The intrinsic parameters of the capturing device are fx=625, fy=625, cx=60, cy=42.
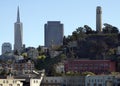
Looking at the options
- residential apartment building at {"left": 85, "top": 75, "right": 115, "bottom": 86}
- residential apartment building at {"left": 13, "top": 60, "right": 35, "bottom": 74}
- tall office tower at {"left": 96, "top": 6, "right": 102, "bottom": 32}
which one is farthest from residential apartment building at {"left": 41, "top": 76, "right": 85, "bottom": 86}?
tall office tower at {"left": 96, "top": 6, "right": 102, "bottom": 32}

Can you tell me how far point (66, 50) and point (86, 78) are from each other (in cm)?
3633

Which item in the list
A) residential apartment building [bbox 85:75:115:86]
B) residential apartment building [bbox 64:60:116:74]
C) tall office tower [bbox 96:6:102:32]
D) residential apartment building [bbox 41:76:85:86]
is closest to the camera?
residential apartment building [bbox 85:75:115:86]

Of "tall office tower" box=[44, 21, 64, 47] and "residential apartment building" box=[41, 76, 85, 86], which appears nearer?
"residential apartment building" box=[41, 76, 85, 86]

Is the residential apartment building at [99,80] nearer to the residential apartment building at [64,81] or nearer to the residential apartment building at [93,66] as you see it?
the residential apartment building at [64,81]

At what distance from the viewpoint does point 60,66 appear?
98.7 metres

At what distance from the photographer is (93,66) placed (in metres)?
93.6

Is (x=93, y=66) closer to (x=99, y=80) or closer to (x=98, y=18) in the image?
(x=99, y=80)

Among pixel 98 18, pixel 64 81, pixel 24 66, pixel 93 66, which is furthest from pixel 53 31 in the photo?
pixel 64 81

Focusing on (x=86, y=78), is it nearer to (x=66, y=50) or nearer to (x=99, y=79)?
(x=99, y=79)

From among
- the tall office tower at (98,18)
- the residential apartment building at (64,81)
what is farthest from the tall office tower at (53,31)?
the residential apartment building at (64,81)

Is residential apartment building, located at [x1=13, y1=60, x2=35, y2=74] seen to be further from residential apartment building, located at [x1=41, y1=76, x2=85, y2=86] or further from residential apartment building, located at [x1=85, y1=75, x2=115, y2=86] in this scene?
residential apartment building, located at [x1=85, y1=75, x2=115, y2=86]

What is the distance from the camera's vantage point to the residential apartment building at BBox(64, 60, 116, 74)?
9317cm

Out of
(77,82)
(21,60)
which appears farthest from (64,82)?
(21,60)

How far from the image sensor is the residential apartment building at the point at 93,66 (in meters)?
93.2
